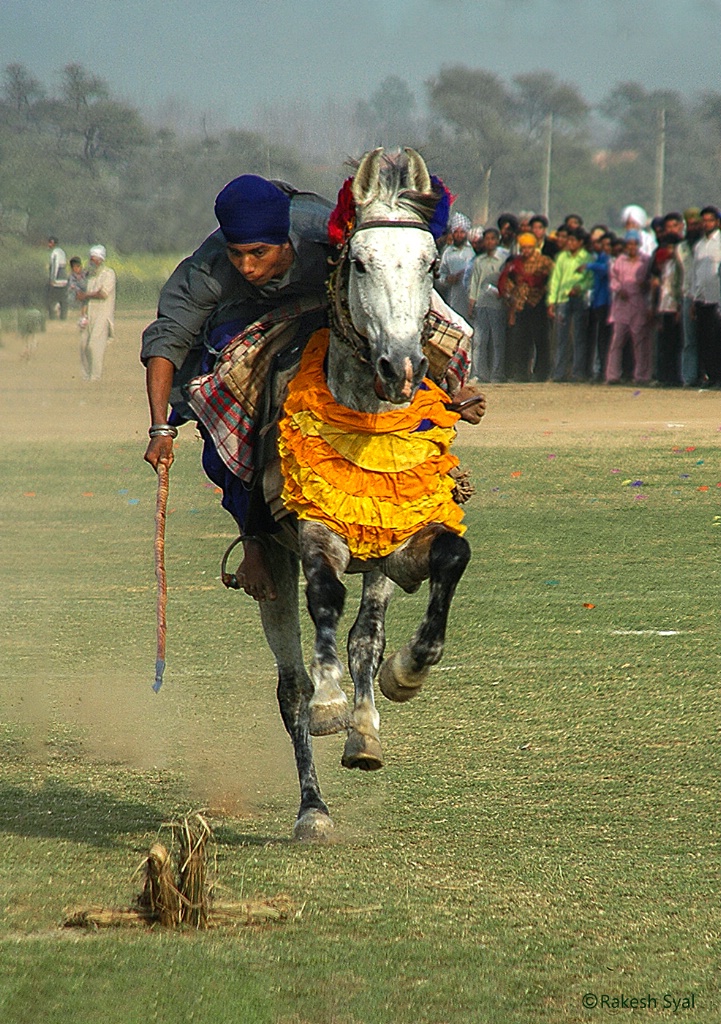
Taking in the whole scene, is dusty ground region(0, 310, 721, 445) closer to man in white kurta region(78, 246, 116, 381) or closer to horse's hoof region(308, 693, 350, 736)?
Answer: man in white kurta region(78, 246, 116, 381)

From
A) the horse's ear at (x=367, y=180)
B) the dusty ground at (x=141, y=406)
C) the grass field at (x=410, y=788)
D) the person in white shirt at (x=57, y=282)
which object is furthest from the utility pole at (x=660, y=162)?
the horse's ear at (x=367, y=180)

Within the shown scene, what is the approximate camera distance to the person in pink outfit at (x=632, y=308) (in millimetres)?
21312

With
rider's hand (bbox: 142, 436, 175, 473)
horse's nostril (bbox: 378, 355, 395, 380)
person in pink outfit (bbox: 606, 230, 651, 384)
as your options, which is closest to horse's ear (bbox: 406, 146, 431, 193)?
horse's nostril (bbox: 378, 355, 395, 380)

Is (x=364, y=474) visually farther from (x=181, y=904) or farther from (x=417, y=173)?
(x=181, y=904)

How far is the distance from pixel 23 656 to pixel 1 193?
1152 centimetres

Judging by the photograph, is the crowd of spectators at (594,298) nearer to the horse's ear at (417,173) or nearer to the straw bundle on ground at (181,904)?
the horse's ear at (417,173)

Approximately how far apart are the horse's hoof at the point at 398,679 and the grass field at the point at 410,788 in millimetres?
481

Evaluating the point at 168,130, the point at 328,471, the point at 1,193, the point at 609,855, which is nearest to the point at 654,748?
the point at 609,855

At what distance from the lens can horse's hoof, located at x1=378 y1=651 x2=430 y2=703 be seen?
476 cm

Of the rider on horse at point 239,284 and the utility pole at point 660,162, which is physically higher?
the utility pole at point 660,162

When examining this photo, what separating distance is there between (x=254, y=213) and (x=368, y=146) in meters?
0.42

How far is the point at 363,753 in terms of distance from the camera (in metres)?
4.55

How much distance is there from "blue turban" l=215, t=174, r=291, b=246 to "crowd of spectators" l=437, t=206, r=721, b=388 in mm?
14601

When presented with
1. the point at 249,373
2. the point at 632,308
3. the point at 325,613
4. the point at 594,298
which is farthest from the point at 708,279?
the point at 325,613
